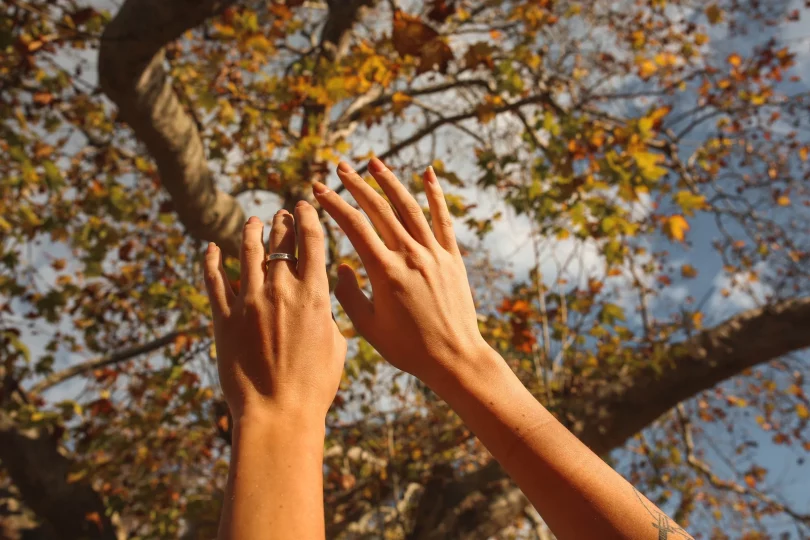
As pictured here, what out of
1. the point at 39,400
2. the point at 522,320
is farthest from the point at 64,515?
the point at 522,320

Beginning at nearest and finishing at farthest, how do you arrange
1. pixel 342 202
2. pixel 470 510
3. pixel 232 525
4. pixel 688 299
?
pixel 232 525 < pixel 342 202 < pixel 470 510 < pixel 688 299

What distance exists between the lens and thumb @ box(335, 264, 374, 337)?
1.09 m

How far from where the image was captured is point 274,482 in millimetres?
755

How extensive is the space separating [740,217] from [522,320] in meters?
2.60

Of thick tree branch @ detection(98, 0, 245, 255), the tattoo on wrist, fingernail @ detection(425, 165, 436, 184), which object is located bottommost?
the tattoo on wrist

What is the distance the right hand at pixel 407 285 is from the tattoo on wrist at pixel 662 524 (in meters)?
0.38

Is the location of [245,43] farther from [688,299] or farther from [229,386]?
[688,299]

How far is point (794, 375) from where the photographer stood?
5566 mm

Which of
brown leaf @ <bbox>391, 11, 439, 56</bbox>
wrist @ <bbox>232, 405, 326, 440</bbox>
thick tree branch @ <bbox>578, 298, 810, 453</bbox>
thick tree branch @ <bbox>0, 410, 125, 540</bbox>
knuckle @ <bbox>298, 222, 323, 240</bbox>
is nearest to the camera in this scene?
wrist @ <bbox>232, 405, 326, 440</bbox>

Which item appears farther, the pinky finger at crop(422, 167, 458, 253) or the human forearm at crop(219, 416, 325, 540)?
the pinky finger at crop(422, 167, 458, 253)

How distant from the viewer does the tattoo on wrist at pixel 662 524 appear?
0.74 meters

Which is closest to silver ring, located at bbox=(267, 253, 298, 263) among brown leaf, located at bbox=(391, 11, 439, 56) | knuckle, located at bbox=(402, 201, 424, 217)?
knuckle, located at bbox=(402, 201, 424, 217)

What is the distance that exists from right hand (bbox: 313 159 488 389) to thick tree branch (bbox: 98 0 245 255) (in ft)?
6.14

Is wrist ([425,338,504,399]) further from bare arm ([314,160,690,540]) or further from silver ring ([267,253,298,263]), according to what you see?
silver ring ([267,253,298,263])
